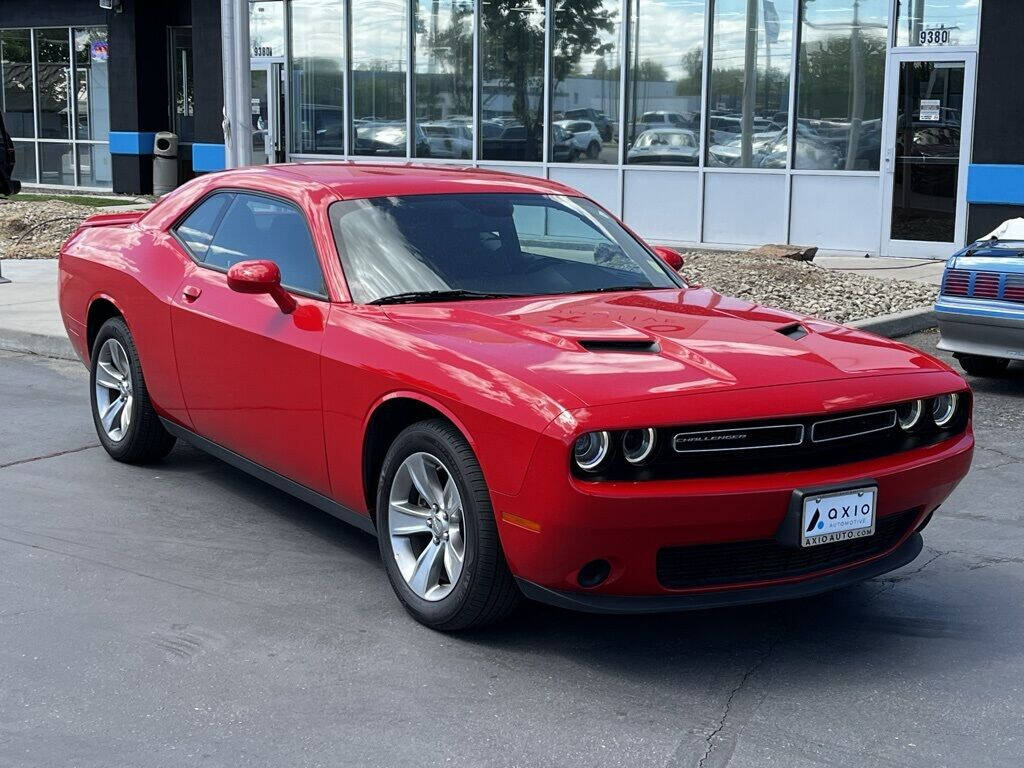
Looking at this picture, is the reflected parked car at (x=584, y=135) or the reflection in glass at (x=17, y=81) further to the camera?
the reflection in glass at (x=17, y=81)

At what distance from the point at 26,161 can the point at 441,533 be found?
26.7m

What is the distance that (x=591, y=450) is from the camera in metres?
3.97

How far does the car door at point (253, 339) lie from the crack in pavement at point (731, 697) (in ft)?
5.70

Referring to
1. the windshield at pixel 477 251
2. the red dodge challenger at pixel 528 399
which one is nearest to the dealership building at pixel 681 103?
the red dodge challenger at pixel 528 399

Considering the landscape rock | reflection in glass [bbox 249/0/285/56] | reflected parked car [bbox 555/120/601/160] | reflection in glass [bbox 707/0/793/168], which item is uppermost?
reflection in glass [bbox 249/0/285/56]

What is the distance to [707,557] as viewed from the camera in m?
4.14

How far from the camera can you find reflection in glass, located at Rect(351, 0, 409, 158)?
68.0 ft

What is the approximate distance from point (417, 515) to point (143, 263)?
2571mm

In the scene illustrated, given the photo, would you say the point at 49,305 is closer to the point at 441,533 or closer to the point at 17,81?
the point at 441,533

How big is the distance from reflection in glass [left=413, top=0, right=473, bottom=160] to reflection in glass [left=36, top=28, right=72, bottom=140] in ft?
34.6

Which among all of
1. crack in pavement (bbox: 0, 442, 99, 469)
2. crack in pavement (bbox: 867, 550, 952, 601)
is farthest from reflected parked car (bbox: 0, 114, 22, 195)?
crack in pavement (bbox: 867, 550, 952, 601)

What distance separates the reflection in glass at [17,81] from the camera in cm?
2827

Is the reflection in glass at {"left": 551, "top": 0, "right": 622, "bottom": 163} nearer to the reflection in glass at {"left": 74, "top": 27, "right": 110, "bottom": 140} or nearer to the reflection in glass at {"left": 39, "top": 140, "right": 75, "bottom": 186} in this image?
the reflection in glass at {"left": 74, "top": 27, "right": 110, "bottom": 140}

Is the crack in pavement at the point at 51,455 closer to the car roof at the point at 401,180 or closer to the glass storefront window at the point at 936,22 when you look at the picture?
the car roof at the point at 401,180
